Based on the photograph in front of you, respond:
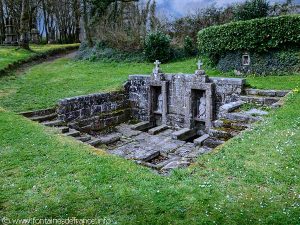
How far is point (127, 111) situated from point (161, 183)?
10270 mm

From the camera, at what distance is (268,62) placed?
15.6 m

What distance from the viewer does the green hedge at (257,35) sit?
14641 mm

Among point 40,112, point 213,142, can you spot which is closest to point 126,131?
point 40,112

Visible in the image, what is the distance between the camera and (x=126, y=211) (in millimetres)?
4723

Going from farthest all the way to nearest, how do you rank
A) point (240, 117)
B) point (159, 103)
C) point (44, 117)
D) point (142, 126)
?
point (159, 103) < point (142, 126) < point (44, 117) < point (240, 117)

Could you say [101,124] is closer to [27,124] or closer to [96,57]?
[27,124]

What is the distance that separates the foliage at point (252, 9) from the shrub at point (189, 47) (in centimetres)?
373

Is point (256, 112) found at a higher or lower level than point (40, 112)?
higher

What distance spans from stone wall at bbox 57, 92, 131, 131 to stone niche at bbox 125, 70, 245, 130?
29.7 inches

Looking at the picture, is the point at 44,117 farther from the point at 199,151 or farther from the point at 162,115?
the point at 199,151

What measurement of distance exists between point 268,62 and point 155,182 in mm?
12070

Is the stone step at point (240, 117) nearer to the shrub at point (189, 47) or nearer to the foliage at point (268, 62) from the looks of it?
the foliage at point (268, 62)

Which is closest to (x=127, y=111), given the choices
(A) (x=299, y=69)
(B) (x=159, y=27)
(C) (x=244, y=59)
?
(C) (x=244, y=59)

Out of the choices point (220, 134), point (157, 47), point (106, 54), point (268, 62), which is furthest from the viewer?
point (106, 54)
